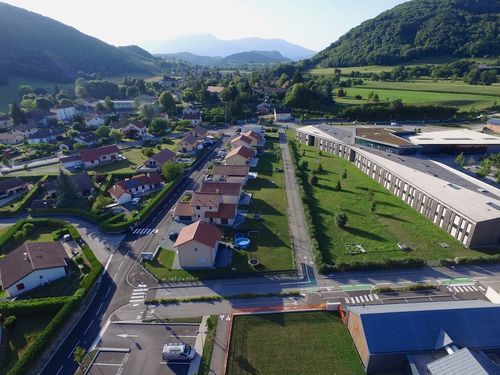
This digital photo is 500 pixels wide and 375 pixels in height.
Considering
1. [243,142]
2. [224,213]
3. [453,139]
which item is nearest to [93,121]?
[243,142]

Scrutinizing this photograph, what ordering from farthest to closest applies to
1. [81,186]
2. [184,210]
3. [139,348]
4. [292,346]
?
[81,186], [184,210], [139,348], [292,346]

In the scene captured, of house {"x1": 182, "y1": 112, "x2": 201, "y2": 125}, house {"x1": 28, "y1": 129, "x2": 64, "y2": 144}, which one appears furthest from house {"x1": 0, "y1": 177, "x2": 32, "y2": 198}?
house {"x1": 182, "y1": 112, "x2": 201, "y2": 125}

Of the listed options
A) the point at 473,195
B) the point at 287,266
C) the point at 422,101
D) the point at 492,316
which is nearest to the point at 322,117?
the point at 422,101

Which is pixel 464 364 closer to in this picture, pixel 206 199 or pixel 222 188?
pixel 206 199

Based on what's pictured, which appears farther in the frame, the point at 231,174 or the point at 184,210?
the point at 231,174

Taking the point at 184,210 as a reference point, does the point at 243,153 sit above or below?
above

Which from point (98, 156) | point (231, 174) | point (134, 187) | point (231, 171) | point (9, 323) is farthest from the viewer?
point (98, 156)

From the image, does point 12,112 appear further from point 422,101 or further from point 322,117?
point 422,101
